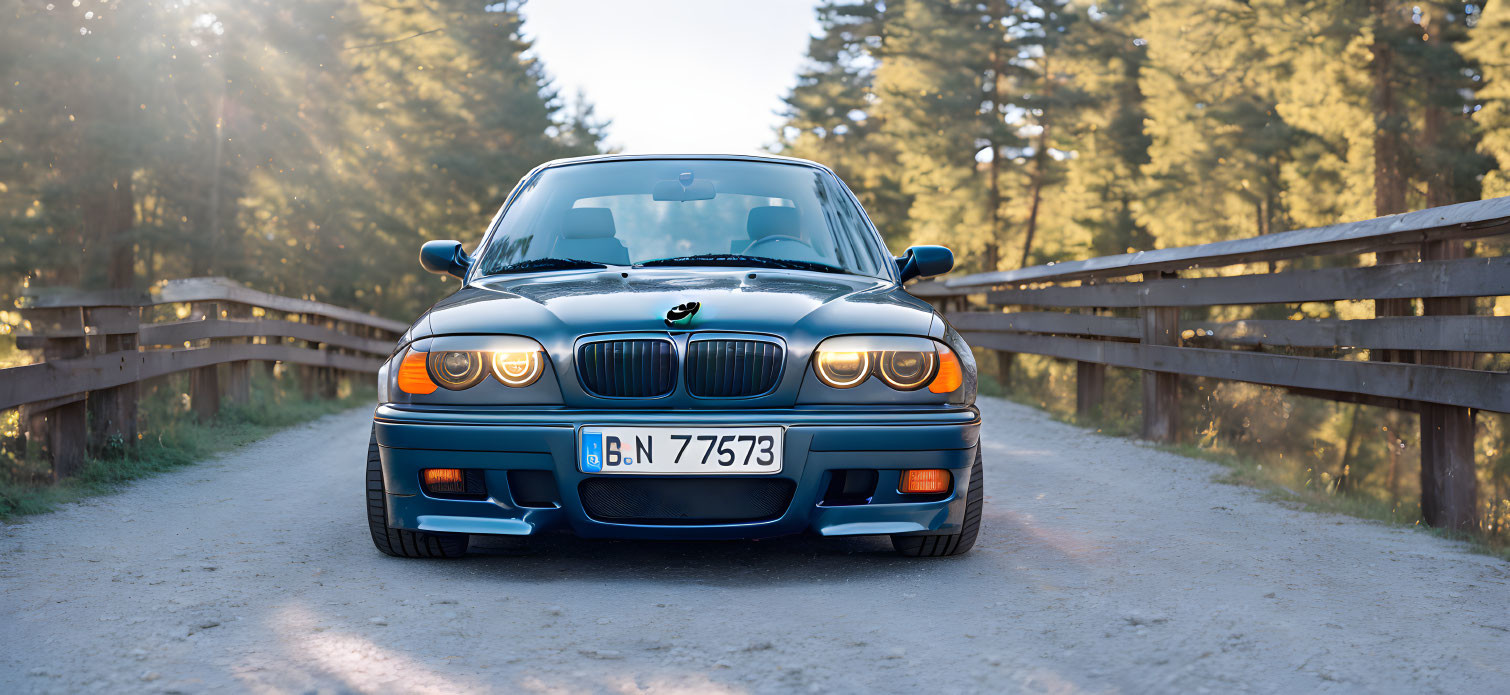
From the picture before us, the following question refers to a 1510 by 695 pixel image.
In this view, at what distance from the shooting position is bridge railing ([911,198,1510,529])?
4578 millimetres

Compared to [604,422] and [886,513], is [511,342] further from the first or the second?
[886,513]

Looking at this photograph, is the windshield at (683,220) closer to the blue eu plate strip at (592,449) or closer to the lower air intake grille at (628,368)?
the lower air intake grille at (628,368)

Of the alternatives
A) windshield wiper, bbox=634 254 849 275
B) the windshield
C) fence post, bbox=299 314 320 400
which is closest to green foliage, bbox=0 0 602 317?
fence post, bbox=299 314 320 400

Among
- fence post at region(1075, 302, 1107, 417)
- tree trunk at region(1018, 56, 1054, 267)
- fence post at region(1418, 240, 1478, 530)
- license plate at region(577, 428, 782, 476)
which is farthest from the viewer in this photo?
tree trunk at region(1018, 56, 1054, 267)

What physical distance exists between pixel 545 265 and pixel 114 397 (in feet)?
10.6

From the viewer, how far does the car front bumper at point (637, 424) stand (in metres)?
3.71

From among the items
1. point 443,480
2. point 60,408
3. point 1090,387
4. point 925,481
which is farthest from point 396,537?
point 1090,387

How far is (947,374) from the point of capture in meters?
3.92

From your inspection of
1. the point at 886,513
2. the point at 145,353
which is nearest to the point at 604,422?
the point at 886,513

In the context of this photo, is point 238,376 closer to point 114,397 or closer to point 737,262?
point 114,397

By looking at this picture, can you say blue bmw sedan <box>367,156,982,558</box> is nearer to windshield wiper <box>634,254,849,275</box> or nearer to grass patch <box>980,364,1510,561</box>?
windshield wiper <box>634,254,849,275</box>

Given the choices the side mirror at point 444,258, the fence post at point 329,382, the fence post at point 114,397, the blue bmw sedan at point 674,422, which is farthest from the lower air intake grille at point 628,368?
the fence post at point 329,382

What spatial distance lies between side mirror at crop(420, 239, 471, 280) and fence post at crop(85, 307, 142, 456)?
2.24 meters

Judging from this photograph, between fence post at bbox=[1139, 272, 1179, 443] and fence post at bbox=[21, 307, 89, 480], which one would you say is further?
fence post at bbox=[1139, 272, 1179, 443]
